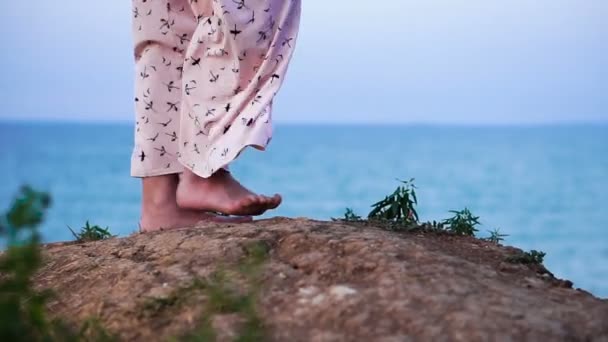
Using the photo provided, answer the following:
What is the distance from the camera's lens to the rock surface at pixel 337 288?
7.68 feet

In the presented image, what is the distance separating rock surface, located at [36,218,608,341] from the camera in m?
2.34

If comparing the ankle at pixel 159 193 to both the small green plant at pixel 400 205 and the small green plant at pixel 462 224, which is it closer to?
the small green plant at pixel 400 205

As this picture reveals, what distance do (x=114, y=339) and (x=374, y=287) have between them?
0.61 metres

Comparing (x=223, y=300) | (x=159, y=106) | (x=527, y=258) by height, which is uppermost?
(x=159, y=106)

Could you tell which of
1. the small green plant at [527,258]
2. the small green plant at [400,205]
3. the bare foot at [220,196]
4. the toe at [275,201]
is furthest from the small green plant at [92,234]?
the small green plant at [527,258]

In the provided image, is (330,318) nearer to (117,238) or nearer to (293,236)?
(293,236)

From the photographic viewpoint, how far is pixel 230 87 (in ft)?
11.8

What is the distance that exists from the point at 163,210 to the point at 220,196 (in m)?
0.29

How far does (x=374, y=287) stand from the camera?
8.27ft

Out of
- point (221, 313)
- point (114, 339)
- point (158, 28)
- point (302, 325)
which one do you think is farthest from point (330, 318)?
point (158, 28)

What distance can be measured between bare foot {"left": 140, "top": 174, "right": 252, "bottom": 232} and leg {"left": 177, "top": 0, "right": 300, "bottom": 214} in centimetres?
9

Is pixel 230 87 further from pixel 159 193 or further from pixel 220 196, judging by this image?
pixel 159 193

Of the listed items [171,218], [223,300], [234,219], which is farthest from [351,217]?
[223,300]

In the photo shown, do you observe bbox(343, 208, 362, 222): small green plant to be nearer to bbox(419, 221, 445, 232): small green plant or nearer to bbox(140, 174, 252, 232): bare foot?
bbox(419, 221, 445, 232): small green plant
